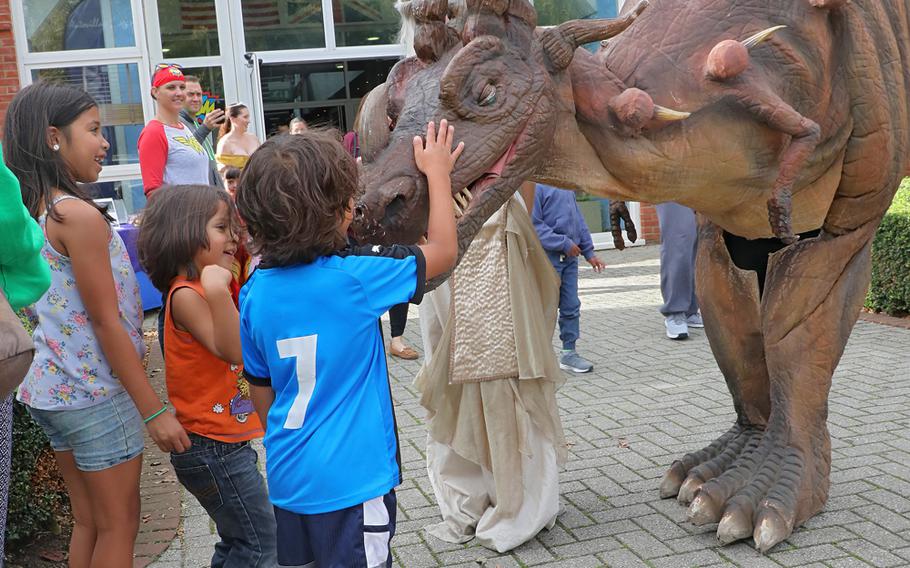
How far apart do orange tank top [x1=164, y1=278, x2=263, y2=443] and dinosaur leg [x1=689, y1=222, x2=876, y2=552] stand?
5.83 feet

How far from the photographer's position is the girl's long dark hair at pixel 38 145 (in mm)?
2951

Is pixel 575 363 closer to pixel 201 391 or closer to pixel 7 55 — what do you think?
pixel 201 391

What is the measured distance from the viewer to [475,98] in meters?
2.71

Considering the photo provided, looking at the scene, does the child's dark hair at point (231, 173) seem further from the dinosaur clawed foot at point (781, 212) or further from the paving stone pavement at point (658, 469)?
the dinosaur clawed foot at point (781, 212)

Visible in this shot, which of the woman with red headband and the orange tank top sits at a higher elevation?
the woman with red headband

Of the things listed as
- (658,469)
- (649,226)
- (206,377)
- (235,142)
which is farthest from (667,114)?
(649,226)

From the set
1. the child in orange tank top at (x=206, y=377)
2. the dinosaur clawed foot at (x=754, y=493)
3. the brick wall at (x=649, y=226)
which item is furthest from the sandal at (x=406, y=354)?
the brick wall at (x=649, y=226)

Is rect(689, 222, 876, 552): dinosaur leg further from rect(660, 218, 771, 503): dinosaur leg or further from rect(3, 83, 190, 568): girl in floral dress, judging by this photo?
rect(3, 83, 190, 568): girl in floral dress

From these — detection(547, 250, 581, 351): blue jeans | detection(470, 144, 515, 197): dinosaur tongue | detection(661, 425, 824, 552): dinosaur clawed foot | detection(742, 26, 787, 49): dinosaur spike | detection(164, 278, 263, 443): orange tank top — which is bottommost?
detection(661, 425, 824, 552): dinosaur clawed foot

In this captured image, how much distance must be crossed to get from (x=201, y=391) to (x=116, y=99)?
955 cm

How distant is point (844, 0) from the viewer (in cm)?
314

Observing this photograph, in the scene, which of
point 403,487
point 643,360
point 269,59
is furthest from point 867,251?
point 269,59

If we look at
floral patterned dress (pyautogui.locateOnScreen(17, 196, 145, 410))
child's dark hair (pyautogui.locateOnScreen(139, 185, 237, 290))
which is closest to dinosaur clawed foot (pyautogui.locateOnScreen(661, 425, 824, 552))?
child's dark hair (pyautogui.locateOnScreen(139, 185, 237, 290))

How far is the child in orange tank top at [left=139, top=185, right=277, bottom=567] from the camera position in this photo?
3.03 meters
